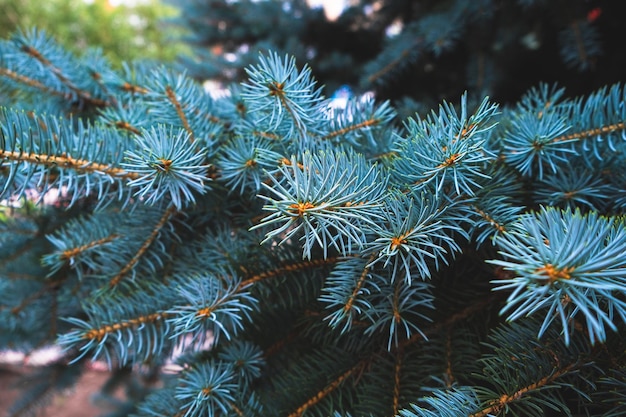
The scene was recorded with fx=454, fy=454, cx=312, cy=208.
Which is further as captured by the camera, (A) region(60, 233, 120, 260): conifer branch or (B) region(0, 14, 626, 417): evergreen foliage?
(A) region(60, 233, 120, 260): conifer branch

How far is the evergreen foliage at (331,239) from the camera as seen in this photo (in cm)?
28

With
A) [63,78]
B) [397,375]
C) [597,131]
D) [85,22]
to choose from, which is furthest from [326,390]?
[85,22]

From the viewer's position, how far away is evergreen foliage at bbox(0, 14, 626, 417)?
278 millimetres

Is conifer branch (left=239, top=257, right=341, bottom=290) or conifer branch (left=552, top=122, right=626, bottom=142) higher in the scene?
conifer branch (left=552, top=122, right=626, bottom=142)

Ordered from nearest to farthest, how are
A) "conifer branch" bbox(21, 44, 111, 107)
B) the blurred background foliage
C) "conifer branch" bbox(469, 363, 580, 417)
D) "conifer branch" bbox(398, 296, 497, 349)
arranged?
"conifer branch" bbox(469, 363, 580, 417) < "conifer branch" bbox(398, 296, 497, 349) < "conifer branch" bbox(21, 44, 111, 107) < the blurred background foliage

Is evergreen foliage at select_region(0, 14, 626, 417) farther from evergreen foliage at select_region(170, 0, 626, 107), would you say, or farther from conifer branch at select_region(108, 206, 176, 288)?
evergreen foliage at select_region(170, 0, 626, 107)

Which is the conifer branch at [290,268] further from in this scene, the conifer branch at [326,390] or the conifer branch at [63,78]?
the conifer branch at [63,78]

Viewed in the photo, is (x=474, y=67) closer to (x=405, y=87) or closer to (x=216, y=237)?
(x=405, y=87)

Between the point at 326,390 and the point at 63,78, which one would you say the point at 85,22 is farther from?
the point at 326,390

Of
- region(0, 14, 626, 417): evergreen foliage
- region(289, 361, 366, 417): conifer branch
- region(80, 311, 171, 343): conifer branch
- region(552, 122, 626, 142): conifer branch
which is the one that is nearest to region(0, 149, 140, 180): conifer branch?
region(0, 14, 626, 417): evergreen foliage

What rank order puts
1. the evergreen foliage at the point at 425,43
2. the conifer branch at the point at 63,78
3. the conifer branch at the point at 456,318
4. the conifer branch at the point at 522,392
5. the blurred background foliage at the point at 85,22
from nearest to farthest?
1. the conifer branch at the point at 522,392
2. the conifer branch at the point at 456,318
3. the conifer branch at the point at 63,78
4. the evergreen foliage at the point at 425,43
5. the blurred background foliage at the point at 85,22

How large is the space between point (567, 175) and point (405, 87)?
0.51 meters

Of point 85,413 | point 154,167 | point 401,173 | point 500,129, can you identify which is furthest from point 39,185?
point 85,413

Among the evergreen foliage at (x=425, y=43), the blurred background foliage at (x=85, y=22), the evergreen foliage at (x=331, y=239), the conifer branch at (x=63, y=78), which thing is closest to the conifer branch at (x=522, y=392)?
the evergreen foliage at (x=331, y=239)
